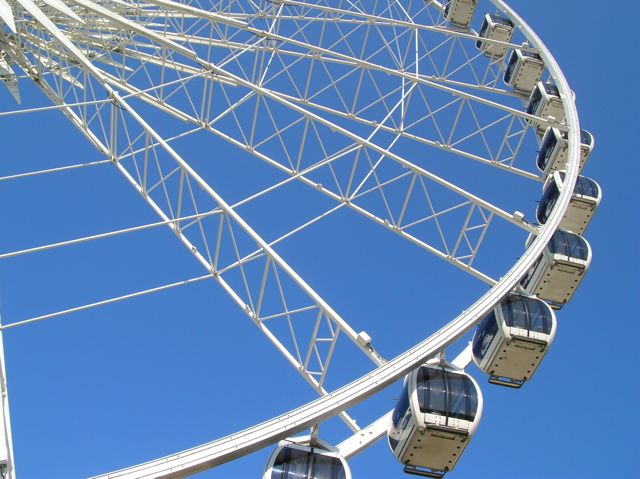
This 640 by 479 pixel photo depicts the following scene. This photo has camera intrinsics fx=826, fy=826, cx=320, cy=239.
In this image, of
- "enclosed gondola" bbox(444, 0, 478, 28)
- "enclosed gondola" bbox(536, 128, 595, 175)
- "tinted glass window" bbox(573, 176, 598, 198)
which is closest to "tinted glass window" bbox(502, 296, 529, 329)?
"tinted glass window" bbox(573, 176, 598, 198)

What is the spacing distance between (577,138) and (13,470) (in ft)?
42.3

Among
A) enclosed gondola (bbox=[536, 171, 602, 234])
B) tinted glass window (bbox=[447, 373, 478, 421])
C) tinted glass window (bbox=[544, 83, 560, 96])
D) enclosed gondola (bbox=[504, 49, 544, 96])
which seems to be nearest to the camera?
tinted glass window (bbox=[447, 373, 478, 421])

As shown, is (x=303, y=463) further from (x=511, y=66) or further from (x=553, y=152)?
(x=511, y=66)

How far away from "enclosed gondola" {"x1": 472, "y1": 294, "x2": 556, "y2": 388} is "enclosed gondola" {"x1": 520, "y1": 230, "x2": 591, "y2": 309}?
241cm

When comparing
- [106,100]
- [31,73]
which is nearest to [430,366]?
[106,100]

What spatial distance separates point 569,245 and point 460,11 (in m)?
11.5

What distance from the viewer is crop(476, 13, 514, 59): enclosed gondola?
24283mm

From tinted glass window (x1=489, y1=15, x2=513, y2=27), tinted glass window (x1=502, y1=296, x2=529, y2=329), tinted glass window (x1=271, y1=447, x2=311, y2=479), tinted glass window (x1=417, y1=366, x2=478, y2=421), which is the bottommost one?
tinted glass window (x1=271, y1=447, x2=311, y2=479)

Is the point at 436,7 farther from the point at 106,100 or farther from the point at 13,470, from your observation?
the point at 13,470

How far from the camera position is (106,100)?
45.4 feet

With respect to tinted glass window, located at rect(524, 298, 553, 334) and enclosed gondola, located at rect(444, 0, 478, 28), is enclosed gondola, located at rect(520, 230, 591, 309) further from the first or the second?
enclosed gondola, located at rect(444, 0, 478, 28)

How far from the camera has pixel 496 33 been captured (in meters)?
24.7

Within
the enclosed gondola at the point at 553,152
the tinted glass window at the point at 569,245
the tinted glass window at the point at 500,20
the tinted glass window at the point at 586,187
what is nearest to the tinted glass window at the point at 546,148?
the enclosed gondola at the point at 553,152

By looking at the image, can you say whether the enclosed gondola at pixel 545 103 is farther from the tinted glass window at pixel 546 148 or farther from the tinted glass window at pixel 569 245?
the tinted glass window at pixel 569 245
